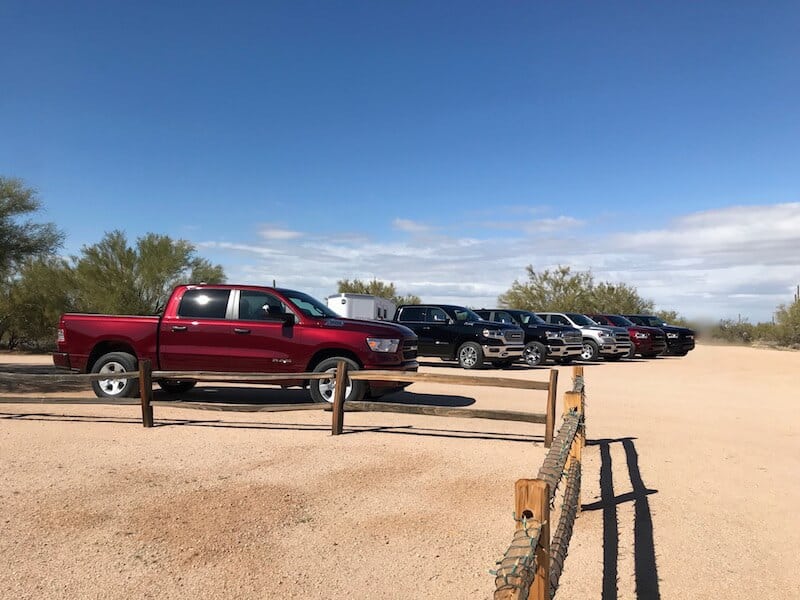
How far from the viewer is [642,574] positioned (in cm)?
447

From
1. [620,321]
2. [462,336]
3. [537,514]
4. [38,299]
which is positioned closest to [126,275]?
[38,299]

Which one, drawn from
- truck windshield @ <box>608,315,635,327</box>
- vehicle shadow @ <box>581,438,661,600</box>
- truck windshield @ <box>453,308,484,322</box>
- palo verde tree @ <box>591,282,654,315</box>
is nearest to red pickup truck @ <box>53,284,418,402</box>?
vehicle shadow @ <box>581,438,661,600</box>

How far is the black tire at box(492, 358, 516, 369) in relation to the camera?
18.8 metres

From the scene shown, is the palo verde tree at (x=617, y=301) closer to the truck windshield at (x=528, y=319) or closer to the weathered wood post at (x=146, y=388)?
the truck windshield at (x=528, y=319)

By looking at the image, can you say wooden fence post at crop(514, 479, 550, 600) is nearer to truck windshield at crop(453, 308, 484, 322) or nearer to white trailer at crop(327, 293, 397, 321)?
truck windshield at crop(453, 308, 484, 322)

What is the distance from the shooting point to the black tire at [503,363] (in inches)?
739

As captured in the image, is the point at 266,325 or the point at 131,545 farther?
the point at 266,325

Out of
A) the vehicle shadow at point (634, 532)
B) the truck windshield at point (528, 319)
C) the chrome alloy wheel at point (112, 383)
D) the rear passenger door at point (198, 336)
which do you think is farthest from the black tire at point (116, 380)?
the truck windshield at point (528, 319)

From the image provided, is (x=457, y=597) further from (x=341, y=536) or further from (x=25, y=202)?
(x=25, y=202)

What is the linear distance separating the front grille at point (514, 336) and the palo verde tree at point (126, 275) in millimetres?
14228

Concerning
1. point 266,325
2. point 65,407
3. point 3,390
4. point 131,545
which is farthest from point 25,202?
point 131,545

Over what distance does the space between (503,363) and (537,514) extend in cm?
1690

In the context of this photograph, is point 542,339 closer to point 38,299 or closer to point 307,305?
point 307,305

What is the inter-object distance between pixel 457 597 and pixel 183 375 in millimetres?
6230
